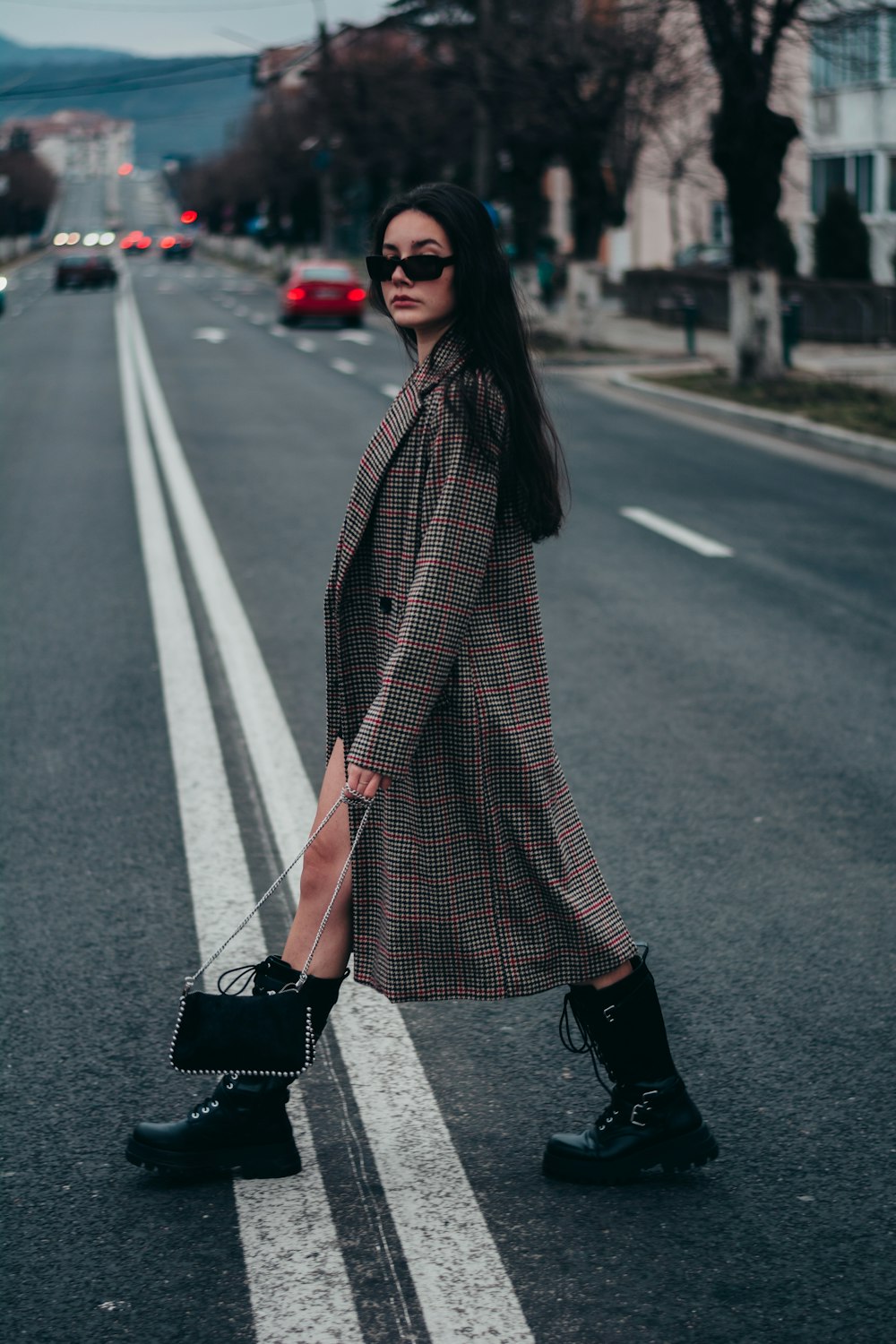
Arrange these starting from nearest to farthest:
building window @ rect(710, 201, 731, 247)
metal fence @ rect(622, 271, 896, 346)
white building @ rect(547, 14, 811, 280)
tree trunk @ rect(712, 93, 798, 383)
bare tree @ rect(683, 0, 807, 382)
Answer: bare tree @ rect(683, 0, 807, 382), tree trunk @ rect(712, 93, 798, 383), metal fence @ rect(622, 271, 896, 346), white building @ rect(547, 14, 811, 280), building window @ rect(710, 201, 731, 247)

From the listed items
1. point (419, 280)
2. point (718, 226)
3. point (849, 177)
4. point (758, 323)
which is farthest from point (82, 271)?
point (419, 280)

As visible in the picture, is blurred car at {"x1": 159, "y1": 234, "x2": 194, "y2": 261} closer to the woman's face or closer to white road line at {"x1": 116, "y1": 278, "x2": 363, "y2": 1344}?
white road line at {"x1": 116, "y1": 278, "x2": 363, "y2": 1344}

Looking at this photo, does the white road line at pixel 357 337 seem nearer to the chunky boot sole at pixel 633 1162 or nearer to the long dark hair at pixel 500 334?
the long dark hair at pixel 500 334

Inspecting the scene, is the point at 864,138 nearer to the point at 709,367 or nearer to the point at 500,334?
the point at 709,367

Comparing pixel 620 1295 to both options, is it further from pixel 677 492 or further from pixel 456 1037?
pixel 677 492

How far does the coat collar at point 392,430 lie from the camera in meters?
3.11

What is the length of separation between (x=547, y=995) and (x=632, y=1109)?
916 mm

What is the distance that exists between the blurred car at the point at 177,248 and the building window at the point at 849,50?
288 feet

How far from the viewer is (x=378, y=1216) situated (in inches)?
124

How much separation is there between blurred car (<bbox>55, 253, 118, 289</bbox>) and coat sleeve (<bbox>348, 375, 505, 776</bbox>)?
64.1m

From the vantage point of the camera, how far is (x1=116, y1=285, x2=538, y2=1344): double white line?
2.86 m

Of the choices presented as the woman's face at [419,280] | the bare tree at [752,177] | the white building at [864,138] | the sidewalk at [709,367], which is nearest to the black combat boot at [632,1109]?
the woman's face at [419,280]

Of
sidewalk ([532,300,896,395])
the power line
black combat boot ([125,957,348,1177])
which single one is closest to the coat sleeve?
black combat boot ([125,957,348,1177])

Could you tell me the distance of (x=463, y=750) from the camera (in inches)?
123
